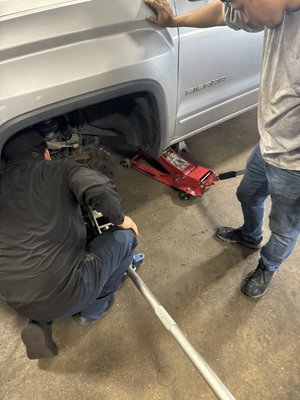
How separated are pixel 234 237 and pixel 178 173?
24.8 inches

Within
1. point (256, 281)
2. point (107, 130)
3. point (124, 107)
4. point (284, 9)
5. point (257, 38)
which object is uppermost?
point (284, 9)

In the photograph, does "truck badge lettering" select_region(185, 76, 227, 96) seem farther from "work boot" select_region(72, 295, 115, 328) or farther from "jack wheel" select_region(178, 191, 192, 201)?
"work boot" select_region(72, 295, 115, 328)

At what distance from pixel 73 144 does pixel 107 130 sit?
1.04 feet

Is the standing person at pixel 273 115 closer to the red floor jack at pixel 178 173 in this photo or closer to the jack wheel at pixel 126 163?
the red floor jack at pixel 178 173

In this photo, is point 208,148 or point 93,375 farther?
point 208,148

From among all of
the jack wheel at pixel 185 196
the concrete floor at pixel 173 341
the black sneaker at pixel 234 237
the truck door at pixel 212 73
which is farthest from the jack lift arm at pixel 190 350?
the truck door at pixel 212 73

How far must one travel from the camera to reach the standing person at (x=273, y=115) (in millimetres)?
1065

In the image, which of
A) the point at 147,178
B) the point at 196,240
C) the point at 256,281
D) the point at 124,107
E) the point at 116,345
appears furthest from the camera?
the point at 147,178

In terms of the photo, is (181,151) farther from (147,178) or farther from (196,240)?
(196,240)

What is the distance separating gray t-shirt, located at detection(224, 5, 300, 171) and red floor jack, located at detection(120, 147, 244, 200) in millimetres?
883

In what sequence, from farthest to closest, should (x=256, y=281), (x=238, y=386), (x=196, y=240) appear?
(x=196, y=240)
(x=256, y=281)
(x=238, y=386)

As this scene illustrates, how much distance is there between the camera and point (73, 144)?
199 cm

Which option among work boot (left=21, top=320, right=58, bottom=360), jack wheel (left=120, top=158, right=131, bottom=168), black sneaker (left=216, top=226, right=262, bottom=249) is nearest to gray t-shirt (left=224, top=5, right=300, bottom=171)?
black sneaker (left=216, top=226, right=262, bottom=249)

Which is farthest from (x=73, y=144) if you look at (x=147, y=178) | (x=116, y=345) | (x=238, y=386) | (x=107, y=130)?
(x=238, y=386)
